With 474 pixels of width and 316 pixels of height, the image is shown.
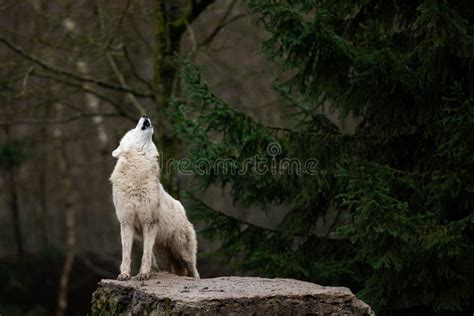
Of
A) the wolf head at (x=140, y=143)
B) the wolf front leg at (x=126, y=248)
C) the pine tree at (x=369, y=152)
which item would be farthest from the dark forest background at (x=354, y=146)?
the wolf front leg at (x=126, y=248)

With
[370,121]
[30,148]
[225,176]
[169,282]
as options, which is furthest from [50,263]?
[169,282]

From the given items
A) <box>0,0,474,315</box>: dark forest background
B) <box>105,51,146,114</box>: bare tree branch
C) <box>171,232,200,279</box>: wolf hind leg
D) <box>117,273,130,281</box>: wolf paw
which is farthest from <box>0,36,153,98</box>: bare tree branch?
<box>117,273,130,281</box>: wolf paw

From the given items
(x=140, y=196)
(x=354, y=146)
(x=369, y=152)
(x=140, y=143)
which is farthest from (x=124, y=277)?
(x=369, y=152)

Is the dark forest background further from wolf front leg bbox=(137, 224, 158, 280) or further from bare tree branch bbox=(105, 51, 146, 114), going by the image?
wolf front leg bbox=(137, 224, 158, 280)

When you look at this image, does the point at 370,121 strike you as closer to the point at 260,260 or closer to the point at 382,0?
the point at 382,0

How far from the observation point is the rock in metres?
5.61

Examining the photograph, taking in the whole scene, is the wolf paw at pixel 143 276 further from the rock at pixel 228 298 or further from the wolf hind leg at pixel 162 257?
the wolf hind leg at pixel 162 257

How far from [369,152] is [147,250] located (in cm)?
348

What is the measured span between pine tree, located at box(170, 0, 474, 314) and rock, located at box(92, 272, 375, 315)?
1.47 m

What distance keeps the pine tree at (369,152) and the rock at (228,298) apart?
1.47m

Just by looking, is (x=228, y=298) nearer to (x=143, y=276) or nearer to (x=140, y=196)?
(x=143, y=276)

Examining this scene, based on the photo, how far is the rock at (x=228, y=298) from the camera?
5.61 metres

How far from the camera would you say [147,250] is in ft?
21.4

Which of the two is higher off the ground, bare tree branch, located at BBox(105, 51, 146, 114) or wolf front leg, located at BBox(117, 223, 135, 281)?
bare tree branch, located at BBox(105, 51, 146, 114)
